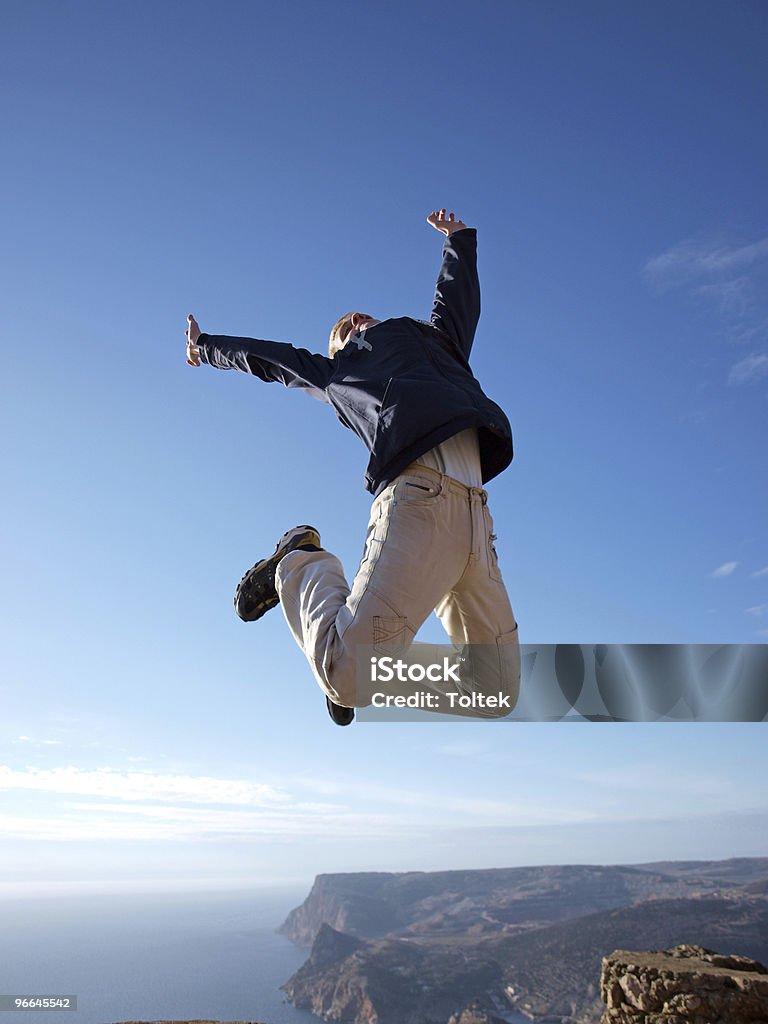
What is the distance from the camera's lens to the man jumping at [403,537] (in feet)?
9.04

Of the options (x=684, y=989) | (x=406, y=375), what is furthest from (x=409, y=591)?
(x=684, y=989)

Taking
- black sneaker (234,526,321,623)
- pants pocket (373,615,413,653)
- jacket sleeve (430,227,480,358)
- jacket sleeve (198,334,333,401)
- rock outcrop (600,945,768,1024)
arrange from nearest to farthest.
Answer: pants pocket (373,615,413,653) < black sneaker (234,526,321,623) < jacket sleeve (198,334,333,401) < jacket sleeve (430,227,480,358) < rock outcrop (600,945,768,1024)

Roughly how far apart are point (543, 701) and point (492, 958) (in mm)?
63084

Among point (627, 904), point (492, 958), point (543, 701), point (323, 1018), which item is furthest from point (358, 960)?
point (543, 701)

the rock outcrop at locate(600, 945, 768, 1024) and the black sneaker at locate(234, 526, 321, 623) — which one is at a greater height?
the black sneaker at locate(234, 526, 321, 623)

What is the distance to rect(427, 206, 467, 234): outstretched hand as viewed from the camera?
14.0ft

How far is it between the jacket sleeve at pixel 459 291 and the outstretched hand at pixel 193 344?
4.73ft

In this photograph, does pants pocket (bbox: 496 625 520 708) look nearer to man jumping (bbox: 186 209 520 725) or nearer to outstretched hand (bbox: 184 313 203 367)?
man jumping (bbox: 186 209 520 725)

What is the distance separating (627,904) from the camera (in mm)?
58875

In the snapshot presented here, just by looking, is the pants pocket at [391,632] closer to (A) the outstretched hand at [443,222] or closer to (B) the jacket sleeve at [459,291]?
(B) the jacket sleeve at [459,291]

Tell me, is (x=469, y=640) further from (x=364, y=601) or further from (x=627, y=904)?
(x=627, y=904)

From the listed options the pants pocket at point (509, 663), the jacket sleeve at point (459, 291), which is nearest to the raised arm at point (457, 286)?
the jacket sleeve at point (459, 291)

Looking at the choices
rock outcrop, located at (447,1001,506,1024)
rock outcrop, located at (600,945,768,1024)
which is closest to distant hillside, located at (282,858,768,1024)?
rock outcrop, located at (447,1001,506,1024)

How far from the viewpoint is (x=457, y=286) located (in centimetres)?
406
